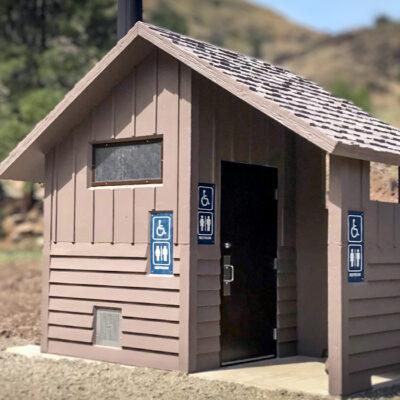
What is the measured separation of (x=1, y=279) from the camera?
70.6 feet

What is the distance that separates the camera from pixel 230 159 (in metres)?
10.8

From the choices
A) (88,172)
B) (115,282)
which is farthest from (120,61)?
(115,282)

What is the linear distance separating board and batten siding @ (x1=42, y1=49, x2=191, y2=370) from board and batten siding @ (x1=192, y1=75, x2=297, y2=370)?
0.84 feet

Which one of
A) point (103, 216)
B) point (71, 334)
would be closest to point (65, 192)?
point (103, 216)

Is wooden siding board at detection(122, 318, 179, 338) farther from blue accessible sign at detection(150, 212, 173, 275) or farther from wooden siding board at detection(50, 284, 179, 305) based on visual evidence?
blue accessible sign at detection(150, 212, 173, 275)

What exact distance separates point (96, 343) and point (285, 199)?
321cm

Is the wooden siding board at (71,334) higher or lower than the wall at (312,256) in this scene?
lower

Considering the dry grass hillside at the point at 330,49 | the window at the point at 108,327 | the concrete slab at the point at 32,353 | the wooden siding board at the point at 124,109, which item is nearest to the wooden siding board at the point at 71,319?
the window at the point at 108,327

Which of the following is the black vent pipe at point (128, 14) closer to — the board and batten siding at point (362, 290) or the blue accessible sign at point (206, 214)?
the blue accessible sign at point (206, 214)

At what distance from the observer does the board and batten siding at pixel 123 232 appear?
405 inches

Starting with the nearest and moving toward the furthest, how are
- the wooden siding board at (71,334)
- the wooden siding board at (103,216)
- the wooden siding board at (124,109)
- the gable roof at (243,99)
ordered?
the gable roof at (243,99), the wooden siding board at (124,109), the wooden siding board at (103,216), the wooden siding board at (71,334)

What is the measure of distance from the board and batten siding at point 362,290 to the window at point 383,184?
288 centimetres

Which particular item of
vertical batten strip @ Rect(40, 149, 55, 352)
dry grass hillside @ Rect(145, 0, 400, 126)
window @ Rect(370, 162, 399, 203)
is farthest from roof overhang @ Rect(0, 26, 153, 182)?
dry grass hillside @ Rect(145, 0, 400, 126)

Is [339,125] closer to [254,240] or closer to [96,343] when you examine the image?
[254,240]
